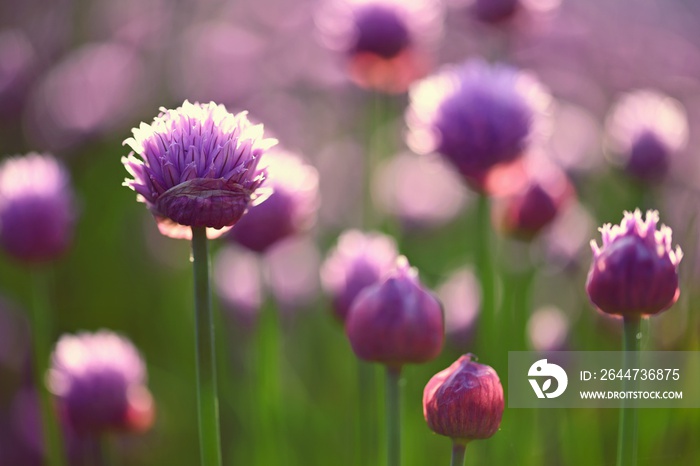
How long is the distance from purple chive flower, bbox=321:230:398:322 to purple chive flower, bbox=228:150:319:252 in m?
0.08

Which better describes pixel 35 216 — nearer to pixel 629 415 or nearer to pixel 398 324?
pixel 398 324

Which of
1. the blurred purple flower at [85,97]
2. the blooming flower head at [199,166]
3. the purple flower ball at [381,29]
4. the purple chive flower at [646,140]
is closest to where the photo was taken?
the blooming flower head at [199,166]

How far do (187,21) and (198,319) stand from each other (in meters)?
3.23

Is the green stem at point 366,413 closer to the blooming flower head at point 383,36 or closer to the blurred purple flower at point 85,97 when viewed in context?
the blooming flower head at point 383,36

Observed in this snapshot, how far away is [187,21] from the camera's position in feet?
12.0

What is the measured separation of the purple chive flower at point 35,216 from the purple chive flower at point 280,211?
0.22m

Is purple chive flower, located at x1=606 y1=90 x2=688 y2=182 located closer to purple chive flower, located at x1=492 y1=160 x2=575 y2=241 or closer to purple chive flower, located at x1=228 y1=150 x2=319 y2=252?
purple chive flower, located at x1=492 y1=160 x2=575 y2=241

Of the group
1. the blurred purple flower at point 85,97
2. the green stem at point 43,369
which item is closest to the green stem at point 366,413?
the green stem at point 43,369

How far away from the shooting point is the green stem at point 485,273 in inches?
45.8

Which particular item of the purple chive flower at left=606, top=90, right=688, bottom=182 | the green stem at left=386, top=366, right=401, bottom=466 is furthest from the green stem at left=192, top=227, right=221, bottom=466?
the purple chive flower at left=606, top=90, right=688, bottom=182

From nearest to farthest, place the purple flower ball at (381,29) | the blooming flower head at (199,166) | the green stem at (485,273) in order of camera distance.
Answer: the blooming flower head at (199,166), the green stem at (485,273), the purple flower ball at (381,29)

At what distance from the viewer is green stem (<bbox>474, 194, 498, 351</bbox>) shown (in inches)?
45.8

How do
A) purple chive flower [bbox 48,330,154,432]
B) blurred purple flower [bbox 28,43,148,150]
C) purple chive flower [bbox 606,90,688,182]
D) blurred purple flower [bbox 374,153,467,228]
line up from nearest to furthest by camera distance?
purple chive flower [bbox 48,330,154,432] < purple chive flower [bbox 606,90,688,182] < blurred purple flower [bbox 374,153,467,228] < blurred purple flower [bbox 28,43,148,150]

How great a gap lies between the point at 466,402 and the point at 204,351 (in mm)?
200
